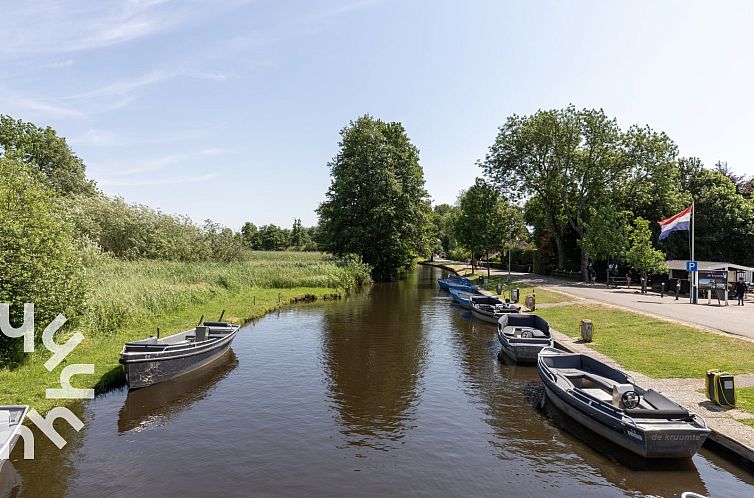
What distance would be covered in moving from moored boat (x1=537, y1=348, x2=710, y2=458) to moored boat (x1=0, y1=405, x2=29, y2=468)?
1359cm

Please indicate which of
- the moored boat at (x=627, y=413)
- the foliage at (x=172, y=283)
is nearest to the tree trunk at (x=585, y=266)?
the foliage at (x=172, y=283)

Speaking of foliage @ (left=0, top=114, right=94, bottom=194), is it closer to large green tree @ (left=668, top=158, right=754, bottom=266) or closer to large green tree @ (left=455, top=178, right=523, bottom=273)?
large green tree @ (left=455, top=178, right=523, bottom=273)

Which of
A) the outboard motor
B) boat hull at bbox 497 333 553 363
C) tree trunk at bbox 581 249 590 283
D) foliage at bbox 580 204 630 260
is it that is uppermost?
foliage at bbox 580 204 630 260

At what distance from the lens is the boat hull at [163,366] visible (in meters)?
15.9

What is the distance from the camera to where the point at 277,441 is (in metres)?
12.4

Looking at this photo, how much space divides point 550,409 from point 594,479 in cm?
435

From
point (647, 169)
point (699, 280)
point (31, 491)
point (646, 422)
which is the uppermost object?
point (647, 169)

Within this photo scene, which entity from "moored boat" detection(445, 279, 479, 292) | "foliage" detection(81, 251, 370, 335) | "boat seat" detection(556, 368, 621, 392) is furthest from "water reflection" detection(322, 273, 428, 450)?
"foliage" detection(81, 251, 370, 335)

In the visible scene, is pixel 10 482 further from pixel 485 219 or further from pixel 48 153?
pixel 48 153

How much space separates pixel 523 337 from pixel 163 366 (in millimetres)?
15033

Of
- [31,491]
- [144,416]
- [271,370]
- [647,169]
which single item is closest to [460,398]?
[271,370]

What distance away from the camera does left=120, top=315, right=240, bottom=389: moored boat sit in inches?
628

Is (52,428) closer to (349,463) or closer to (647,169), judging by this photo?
(349,463)

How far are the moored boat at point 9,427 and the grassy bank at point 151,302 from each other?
9.72 feet
